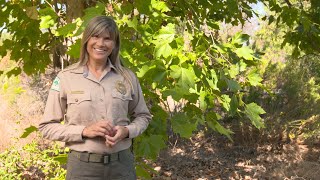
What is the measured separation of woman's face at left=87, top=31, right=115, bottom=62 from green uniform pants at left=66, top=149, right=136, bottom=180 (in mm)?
507

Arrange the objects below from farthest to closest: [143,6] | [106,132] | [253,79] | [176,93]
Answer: [253,79]
[143,6]
[176,93]
[106,132]

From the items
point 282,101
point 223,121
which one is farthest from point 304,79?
point 223,121

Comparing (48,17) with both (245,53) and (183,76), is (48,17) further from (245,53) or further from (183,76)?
(245,53)

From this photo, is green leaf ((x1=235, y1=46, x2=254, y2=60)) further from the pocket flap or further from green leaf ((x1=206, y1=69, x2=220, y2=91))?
the pocket flap

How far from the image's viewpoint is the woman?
200cm

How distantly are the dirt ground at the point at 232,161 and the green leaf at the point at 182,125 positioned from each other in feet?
14.8

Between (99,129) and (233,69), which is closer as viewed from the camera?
(99,129)

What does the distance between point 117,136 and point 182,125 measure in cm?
59

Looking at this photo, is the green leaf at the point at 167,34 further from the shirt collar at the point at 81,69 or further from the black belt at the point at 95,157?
the black belt at the point at 95,157

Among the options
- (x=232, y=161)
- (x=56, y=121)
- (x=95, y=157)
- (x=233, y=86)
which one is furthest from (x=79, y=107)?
(x=232, y=161)

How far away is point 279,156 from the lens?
8094 millimetres

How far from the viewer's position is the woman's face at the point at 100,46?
204cm

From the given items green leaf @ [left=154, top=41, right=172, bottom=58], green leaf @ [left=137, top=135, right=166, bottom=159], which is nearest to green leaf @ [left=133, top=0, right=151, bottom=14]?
green leaf @ [left=154, top=41, right=172, bottom=58]

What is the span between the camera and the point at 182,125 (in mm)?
2428
